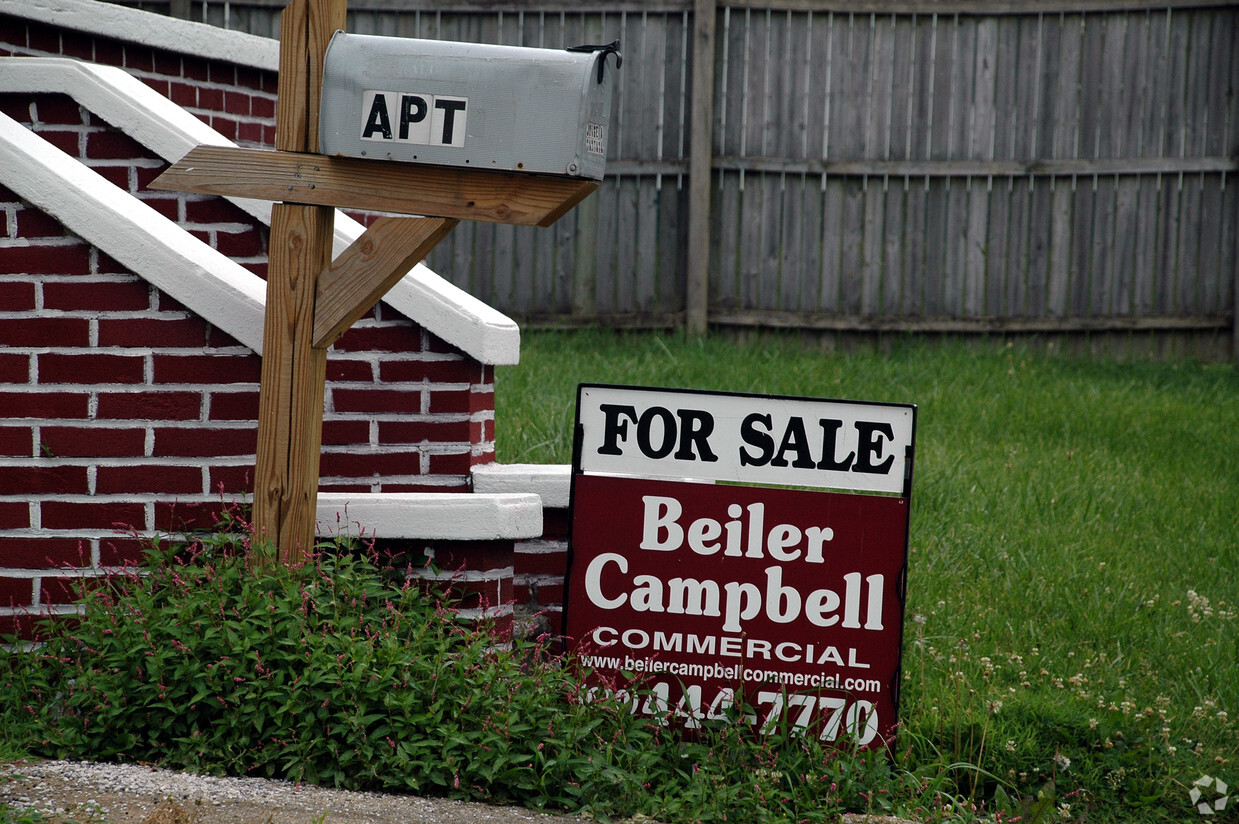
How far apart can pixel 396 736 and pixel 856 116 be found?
19.9 ft

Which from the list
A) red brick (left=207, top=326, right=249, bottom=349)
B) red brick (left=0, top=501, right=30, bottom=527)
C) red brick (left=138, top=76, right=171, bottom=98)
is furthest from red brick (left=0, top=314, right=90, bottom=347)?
red brick (left=138, top=76, right=171, bottom=98)

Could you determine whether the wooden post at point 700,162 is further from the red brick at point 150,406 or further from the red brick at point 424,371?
the red brick at point 150,406

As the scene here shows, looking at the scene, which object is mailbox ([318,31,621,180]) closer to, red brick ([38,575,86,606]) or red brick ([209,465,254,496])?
red brick ([209,465,254,496])

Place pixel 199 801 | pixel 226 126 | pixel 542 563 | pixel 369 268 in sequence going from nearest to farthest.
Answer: pixel 199 801, pixel 369 268, pixel 542 563, pixel 226 126

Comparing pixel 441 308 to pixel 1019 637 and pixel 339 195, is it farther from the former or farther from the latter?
pixel 1019 637

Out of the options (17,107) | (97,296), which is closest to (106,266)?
(97,296)

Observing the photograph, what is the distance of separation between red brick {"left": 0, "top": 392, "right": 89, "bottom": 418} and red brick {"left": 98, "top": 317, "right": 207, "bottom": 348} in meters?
0.17

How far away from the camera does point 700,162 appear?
7.55m

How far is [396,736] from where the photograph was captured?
2705mm

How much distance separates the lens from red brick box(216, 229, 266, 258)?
12.0ft

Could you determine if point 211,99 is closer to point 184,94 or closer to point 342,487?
point 184,94

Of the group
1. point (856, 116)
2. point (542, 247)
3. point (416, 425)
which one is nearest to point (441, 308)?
point (416, 425)

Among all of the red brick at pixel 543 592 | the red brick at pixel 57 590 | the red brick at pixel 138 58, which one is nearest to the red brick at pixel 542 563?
the red brick at pixel 543 592

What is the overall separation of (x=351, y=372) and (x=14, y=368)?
87cm
